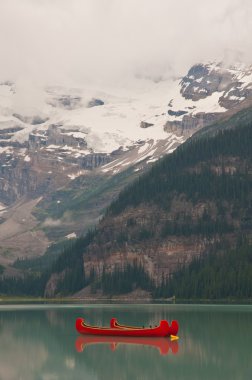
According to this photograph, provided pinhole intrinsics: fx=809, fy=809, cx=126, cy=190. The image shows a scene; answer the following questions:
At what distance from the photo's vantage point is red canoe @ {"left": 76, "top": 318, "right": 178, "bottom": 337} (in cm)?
12075

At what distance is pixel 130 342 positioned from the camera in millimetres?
118625

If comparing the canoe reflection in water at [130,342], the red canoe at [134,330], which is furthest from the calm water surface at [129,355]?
the red canoe at [134,330]

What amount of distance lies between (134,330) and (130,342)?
548 centimetres

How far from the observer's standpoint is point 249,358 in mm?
95312

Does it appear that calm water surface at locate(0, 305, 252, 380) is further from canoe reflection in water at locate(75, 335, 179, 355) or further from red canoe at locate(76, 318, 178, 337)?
red canoe at locate(76, 318, 178, 337)

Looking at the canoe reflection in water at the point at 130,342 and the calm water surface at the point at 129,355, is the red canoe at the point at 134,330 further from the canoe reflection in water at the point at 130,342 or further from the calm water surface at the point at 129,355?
the calm water surface at the point at 129,355

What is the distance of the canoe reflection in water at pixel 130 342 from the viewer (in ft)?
355

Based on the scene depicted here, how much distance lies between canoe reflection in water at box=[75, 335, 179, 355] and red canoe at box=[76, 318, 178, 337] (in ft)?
2.47

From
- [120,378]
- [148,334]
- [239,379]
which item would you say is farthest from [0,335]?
[239,379]

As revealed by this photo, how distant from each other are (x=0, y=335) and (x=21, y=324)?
25.6 m

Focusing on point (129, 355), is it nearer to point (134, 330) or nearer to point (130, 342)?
point (130, 342)

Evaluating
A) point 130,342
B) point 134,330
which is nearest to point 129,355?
point 130,342

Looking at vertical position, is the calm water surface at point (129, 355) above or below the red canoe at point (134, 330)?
below

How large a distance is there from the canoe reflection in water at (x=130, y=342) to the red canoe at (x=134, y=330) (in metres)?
0.75
